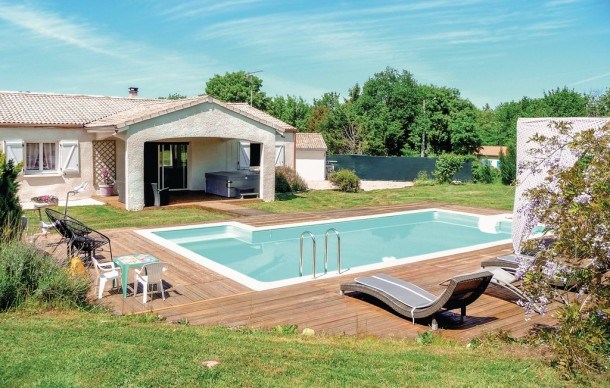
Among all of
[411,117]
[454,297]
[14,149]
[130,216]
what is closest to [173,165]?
[14,149]

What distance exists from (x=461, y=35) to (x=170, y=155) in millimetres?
25204

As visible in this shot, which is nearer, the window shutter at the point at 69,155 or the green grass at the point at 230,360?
the green grass at the point at 230,360

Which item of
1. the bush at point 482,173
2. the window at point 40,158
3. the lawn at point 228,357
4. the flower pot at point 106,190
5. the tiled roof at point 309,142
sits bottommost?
the lawn at point 228,357

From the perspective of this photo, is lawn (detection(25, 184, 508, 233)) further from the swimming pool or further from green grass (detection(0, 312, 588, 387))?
green grass (detection(0, 312, 588, 387))

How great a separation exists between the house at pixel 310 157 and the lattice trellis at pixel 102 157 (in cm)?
1337

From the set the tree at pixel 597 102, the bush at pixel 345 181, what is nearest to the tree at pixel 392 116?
the tree at pixel 597 102

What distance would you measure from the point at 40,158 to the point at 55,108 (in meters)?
2.59

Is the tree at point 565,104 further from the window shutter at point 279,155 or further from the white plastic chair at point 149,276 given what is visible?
the white plastic chair at point 149,276

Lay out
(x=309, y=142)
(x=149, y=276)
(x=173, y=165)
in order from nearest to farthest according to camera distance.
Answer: (x=149, y=276)
(x=173, y=165)
(x=309, y=142)

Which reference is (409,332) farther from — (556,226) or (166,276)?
(166,276)

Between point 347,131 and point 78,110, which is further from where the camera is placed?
point 347,131

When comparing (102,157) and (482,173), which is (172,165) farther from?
(482,173)

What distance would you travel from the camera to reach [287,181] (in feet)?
85.0

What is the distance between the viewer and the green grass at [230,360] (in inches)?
196
